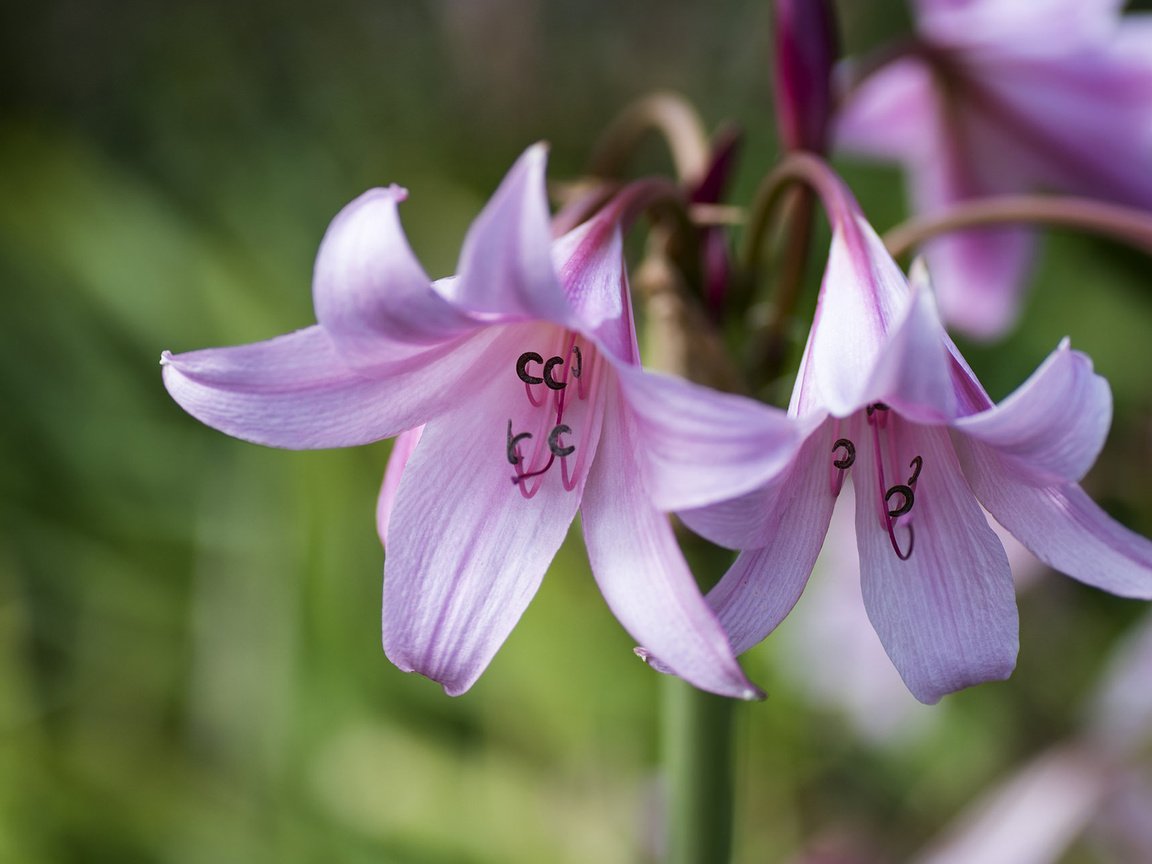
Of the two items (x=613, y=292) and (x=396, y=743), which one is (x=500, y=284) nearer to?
(x=613, y=292)

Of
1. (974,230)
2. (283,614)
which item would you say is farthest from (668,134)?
(283,614)

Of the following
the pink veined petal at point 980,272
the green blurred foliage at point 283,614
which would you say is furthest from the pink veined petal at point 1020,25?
the green blurred foliage at point 283,614

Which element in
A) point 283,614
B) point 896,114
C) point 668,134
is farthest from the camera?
point 283,614

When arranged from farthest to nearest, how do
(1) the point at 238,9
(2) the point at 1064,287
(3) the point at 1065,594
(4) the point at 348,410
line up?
(1) the point at 238,9 → (2) the point at 1064,287 → (3) the point at 1065,594 → (4) the point at 348,410

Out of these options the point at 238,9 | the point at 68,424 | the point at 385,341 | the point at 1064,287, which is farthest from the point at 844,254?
the point at 238,9

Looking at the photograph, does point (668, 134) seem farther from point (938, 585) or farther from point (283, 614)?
point (283, 614)

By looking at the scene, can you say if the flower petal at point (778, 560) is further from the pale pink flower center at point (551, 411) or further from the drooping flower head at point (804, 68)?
the drooping flower head at point (804, 68)
